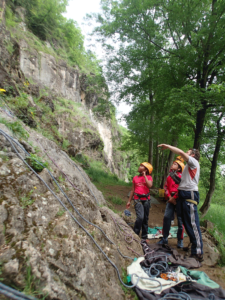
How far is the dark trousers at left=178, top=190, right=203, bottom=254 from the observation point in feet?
10.4

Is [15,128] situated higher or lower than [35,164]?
higher

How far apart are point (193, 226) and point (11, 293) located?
3.06 metres

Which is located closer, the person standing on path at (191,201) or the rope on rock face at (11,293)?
the rope on rock face at (11,293)

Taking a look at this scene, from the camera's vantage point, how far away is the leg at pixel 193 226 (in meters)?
3.16

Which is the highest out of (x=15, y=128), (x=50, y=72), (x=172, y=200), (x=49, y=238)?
(x=50, y=72)

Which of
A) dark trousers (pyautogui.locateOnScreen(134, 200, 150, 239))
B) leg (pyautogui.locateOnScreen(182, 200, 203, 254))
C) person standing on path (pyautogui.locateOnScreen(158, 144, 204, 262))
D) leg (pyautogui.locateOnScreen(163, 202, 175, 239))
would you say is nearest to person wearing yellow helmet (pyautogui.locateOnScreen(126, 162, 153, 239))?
dark trousers (pyautogui.locateOnScreen(134, 200, 150, 239))

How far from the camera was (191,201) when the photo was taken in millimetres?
3330

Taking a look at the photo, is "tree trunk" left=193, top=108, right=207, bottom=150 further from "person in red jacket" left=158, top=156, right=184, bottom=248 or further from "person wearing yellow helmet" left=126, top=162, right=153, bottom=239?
"person wearing yellow helmet" left=126, top=162, right=153, bottom=239

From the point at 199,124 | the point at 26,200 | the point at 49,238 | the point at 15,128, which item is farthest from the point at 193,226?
the point at 199,124

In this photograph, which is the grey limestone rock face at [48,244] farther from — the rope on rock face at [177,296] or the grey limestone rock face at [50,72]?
the grey limestone rock face at [50,72]

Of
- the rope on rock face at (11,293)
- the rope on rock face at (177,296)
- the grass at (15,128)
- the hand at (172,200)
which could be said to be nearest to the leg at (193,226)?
the hand at (172,200)

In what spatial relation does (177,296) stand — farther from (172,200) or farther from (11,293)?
(172,200)

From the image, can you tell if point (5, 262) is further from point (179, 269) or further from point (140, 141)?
point (140, 141)

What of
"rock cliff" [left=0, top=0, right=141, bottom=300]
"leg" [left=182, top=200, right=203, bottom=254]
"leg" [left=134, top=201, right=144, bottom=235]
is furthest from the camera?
"leg" [left=134, top=201, right=144, bottom=235]
